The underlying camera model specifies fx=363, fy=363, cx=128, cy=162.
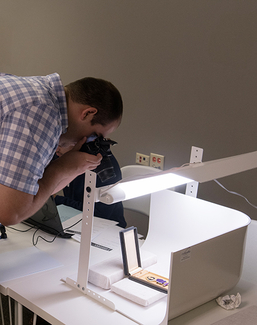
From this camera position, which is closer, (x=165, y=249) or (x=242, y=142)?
(x=165, y=249)

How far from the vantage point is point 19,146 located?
120 centimetres

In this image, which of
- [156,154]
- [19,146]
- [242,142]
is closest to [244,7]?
[242,142]

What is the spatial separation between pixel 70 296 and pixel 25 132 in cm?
62

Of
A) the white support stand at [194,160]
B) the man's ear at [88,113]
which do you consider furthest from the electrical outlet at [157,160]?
the man's ear at [88,113]

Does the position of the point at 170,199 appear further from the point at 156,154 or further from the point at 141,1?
the point at 141,1

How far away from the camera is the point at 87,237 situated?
4.28 ft

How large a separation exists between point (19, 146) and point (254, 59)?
66.8 inches

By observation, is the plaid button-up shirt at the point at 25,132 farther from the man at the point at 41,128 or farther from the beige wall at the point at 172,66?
the beige wall at the point at 172,66

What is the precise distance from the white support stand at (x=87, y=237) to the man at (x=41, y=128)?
18cm

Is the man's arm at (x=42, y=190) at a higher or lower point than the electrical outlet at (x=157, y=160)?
higher

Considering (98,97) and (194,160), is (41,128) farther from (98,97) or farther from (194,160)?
(194,160)

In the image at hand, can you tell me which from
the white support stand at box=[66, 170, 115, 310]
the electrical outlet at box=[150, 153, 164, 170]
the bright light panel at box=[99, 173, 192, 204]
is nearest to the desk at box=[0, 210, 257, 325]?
the white support stand at box=[66, 170, 115, 310]

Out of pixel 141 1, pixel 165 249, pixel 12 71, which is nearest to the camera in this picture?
pixel 165 249

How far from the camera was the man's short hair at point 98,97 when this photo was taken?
149cm
